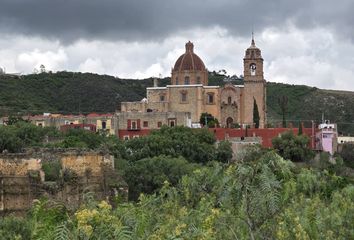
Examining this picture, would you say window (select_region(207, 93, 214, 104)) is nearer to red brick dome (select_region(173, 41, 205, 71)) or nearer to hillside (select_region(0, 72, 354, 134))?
red brick dome (select_region(173, 41, 205, 71))

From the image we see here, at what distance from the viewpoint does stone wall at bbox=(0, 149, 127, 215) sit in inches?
870

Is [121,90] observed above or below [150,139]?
above

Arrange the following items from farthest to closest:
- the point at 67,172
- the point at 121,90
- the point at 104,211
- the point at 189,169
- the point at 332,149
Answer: the point at 121,90 < the point at 332,149 < the point at 189,169 < the point at 67,172 < the point at 104,211

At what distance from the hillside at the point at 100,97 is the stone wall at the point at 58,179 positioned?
181ft

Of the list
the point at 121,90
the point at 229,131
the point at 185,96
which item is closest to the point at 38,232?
the point at 229,131

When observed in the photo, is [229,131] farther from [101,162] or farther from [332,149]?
[101,162]

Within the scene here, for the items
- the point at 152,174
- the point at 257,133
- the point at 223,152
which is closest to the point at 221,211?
the point at 152,174

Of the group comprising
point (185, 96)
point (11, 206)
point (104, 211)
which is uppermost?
point (185, 96)

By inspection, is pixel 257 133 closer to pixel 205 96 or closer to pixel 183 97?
pixel 205 96

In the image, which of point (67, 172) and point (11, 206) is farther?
point (67, 172)

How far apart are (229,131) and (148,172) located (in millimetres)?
22166

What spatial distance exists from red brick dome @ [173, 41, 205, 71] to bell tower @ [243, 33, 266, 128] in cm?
409

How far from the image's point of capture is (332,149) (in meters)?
55.2

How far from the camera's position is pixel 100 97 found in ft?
313
